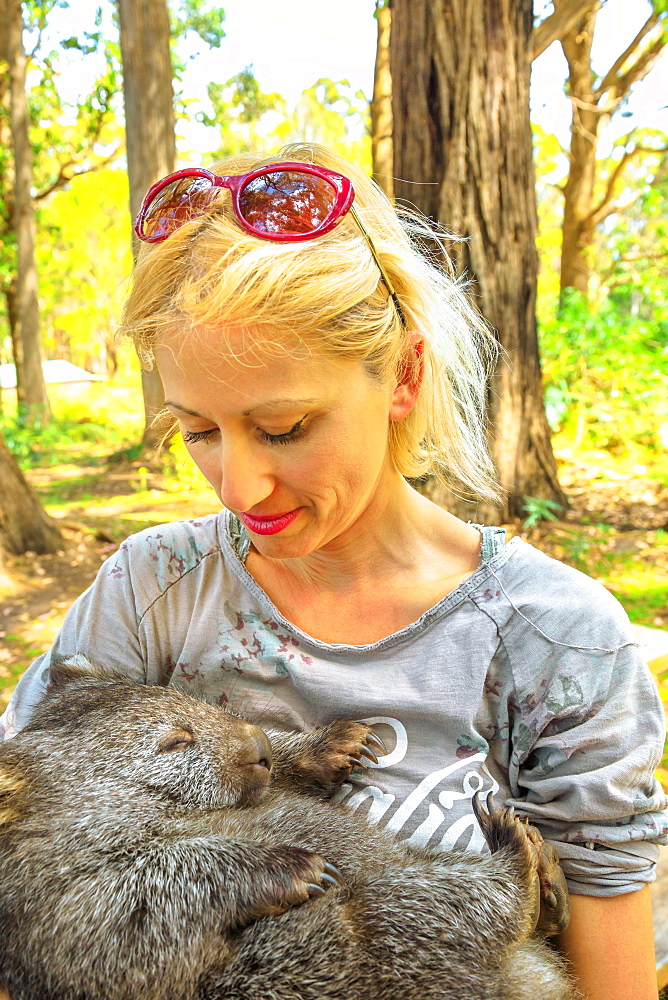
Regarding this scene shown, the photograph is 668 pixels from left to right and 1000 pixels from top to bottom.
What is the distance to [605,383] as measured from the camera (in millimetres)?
9789

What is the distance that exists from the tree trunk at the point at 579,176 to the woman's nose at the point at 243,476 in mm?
11936

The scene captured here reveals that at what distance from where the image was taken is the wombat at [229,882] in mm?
1552

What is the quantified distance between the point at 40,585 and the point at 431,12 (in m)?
4.70

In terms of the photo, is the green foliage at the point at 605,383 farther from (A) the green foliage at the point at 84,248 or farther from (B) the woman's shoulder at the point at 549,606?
(A) the green foliage at the point at 84,248

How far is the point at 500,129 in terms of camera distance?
4.76 m

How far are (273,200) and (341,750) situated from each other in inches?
45.8

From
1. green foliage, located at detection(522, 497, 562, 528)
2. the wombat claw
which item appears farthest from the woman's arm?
green foliage, located at detection(522, 497, 562, 528)

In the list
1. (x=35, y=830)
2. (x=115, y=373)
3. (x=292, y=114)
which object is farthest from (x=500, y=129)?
(x=115, y=373)

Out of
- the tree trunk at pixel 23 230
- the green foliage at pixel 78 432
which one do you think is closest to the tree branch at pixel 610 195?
the green foliage at pixel 78 432

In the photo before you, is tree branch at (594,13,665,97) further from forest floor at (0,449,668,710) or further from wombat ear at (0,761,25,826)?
A: wombat ear at (0,761,25,826)

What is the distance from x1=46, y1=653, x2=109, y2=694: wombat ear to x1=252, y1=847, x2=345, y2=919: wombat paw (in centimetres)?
68

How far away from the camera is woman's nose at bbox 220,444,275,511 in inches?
62.7

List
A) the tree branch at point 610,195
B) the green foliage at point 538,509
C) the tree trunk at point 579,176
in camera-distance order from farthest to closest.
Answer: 1. the tree branch at point 610,195
2. the tree trunk at point 579,176
3. the green foliage at point 538,509

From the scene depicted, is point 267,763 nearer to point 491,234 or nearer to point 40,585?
point 491,234
